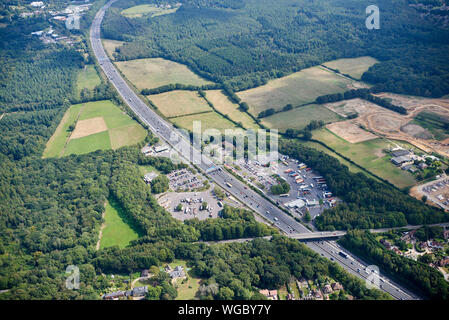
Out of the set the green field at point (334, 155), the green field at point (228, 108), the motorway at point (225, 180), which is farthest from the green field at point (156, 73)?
the green field at point (334, 155)

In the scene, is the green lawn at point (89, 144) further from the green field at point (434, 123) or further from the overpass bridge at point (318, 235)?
the green field at point (434, 123)

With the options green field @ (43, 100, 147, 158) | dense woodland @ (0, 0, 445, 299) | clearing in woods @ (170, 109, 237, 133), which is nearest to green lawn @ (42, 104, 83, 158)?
green field @ (43, 100, 147, 158)

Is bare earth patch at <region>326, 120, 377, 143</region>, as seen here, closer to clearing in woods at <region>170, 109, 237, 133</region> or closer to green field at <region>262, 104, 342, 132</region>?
green field at <region>262, 104, 342, 132</region>

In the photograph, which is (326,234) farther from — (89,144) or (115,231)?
(89,144)

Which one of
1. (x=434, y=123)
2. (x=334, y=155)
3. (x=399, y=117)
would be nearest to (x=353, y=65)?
(x=399, y=117)

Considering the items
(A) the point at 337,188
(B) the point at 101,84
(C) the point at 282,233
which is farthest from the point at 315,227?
(B) the point at 101,84

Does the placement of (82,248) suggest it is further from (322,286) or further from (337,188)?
(337,188)

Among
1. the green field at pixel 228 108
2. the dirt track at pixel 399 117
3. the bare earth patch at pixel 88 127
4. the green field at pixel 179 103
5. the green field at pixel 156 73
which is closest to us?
the dirt track at pixel 399 117
